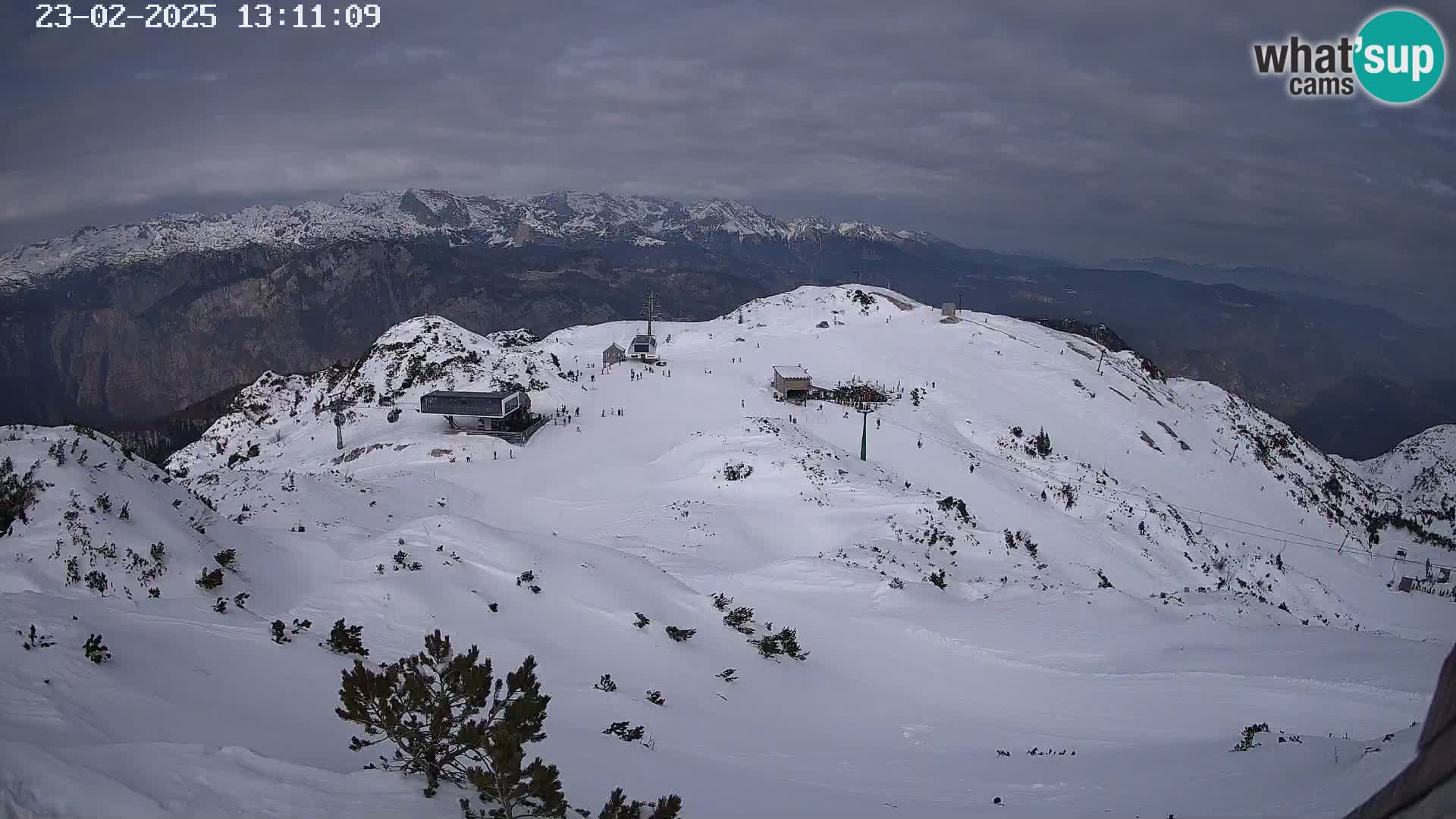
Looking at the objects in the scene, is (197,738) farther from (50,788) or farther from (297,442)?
(297,442)

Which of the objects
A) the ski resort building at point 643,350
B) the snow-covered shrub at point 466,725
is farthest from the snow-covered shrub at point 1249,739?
the ski resort building at point 643,350

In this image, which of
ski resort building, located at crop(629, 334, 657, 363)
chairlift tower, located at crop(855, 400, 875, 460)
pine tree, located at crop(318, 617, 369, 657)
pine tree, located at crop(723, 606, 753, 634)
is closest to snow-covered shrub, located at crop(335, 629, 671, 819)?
pine tree, located at crop(318, 617, 369, 657)

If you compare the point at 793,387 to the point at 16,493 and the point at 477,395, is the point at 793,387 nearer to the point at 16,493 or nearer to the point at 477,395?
the point at 477,395

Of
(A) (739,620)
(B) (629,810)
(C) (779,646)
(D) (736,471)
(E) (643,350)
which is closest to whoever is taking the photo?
(B) (629,810)

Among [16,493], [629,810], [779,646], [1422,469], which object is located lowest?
[1422,469]

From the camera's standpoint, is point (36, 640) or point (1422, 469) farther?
point (1422, 469)

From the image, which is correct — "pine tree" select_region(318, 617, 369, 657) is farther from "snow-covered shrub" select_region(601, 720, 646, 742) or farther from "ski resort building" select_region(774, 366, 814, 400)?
"ski resort building" select_region(774, 366, 814, 400)

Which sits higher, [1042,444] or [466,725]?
[466,725]

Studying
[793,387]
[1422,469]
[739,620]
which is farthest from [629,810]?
[1422,469]
